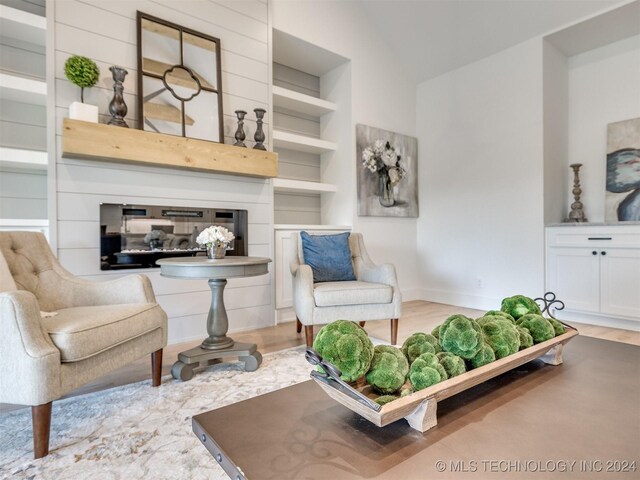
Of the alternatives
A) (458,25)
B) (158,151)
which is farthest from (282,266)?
(458,25)

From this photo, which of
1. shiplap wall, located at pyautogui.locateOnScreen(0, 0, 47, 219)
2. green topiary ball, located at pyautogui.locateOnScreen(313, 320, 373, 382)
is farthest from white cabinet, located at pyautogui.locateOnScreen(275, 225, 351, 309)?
green topiary ball, located at pyautogui.locateOnScreen(313, 320, 373, 382)

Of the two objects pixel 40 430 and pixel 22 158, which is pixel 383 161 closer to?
pixel 22 158

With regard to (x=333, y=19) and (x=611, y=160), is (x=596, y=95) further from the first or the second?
(x=333, y=19)

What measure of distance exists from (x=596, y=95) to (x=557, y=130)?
1.67ft

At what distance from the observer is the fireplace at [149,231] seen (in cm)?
255

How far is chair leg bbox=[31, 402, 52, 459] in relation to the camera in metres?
1.33

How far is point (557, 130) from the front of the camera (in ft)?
12.0

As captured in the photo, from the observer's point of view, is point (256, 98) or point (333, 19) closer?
point (256, 98)

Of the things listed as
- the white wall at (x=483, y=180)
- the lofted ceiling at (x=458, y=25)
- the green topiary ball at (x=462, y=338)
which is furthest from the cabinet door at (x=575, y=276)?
the green topiary ball at (x=462, y=338)

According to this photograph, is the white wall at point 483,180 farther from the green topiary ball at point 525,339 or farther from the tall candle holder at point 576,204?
the green topiary ball at point 525,339

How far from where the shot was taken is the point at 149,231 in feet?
8.89

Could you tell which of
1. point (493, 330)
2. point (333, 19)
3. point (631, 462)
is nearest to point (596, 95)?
point (333, 19)

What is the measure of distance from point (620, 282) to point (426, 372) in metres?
3.32

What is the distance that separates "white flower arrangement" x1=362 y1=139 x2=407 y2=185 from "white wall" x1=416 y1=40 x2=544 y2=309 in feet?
1.55
